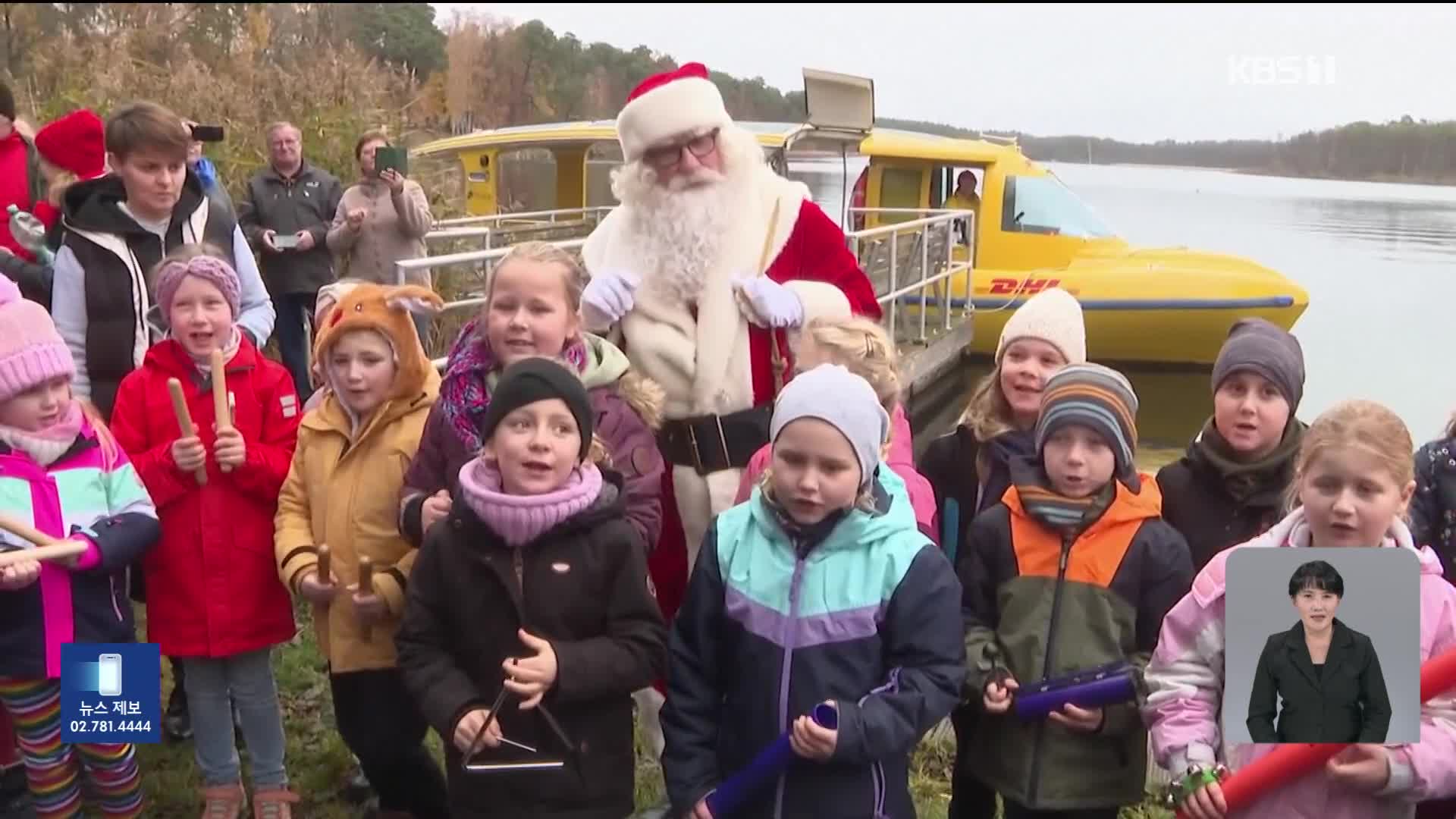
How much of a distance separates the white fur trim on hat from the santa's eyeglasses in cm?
2

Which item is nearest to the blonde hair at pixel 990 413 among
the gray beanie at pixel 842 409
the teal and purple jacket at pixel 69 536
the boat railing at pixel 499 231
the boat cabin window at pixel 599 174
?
the gray beanie at pixel 842 409

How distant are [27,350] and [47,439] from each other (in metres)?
0.19

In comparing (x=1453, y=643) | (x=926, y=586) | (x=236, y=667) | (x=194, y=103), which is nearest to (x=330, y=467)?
(x=236, y=667)

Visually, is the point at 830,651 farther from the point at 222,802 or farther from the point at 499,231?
the point at 499,231

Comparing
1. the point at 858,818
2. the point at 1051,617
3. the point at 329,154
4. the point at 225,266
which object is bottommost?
the point at 858,818

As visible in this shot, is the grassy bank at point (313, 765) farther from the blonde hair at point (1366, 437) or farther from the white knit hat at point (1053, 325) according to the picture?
the blonde hair at point (1366, 437)

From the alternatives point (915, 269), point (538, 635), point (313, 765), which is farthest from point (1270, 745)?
point (915, 269)

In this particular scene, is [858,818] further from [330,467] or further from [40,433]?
[40,433]

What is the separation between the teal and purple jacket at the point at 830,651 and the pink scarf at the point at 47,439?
1.41 m

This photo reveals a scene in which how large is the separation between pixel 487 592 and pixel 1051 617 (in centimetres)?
101

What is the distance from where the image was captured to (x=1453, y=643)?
165cm

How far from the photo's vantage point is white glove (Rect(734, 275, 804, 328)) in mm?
2568

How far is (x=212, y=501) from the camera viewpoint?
2.50m

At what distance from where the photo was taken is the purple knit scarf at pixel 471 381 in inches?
90.4
